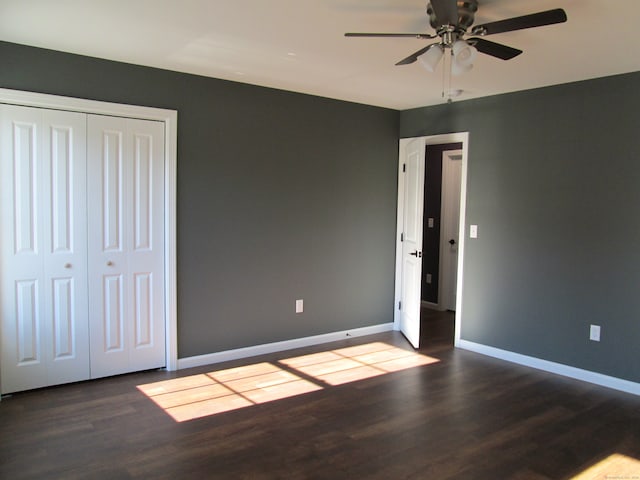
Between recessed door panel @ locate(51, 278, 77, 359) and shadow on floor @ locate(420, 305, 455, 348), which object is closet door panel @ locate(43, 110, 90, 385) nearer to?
recessed door panel @ locate(51, 278, 77, 359)

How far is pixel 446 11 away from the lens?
2324 millimetres

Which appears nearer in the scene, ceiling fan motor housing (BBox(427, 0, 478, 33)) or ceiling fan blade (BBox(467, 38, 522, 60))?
ceiling fan motor housing (BBox(427, 0, 478, 33))

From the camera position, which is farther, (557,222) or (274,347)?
(274,347)

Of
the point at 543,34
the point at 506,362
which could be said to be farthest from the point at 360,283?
the point at 543,34

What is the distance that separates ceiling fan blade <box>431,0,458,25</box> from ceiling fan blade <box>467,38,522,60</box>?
0.21 meters

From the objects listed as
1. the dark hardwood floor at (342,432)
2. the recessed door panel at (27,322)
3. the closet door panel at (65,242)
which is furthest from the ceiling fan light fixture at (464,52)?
the recessed door panel at (27,322)

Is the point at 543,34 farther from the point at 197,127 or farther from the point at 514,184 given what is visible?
the point at 197,127

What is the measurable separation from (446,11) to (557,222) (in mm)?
2533

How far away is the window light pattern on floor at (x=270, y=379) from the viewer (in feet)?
11.4

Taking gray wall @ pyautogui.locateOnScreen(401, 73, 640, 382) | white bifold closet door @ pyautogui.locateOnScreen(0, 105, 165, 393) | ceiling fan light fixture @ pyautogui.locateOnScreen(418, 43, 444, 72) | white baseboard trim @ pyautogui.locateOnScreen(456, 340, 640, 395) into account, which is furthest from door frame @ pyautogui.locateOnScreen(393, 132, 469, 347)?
white bifold closet door @ pyautogui.locateOnScreen(0, 105, 165, 393)

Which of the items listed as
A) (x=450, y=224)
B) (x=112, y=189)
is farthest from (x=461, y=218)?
(x=112, y=189)

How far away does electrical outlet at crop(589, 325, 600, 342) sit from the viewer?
4.00m

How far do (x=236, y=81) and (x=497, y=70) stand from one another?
6.96 feet

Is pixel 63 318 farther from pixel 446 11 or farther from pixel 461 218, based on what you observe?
pixel 461 218
